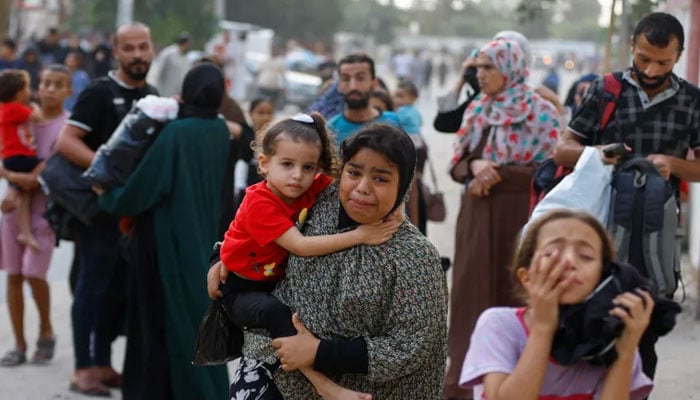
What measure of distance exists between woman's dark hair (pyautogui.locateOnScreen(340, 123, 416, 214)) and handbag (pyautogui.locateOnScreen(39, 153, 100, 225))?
3.37m

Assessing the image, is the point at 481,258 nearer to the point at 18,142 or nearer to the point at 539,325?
the point at 18,142

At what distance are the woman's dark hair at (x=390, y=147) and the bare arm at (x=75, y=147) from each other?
331 cm

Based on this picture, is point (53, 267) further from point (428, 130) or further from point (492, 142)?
point (428, 130)

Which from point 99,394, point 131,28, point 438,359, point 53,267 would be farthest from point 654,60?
point 53,267

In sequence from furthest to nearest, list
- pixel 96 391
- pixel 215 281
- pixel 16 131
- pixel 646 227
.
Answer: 1. pixel 16 131
2. pixel 96 391
3. pixel 646 227
4. pixel 215 281

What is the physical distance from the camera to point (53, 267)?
1142 centimetres

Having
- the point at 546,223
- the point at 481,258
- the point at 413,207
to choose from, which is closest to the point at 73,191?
the point at 413,207

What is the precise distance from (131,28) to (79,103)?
51 cm

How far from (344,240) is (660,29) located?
1.91 m

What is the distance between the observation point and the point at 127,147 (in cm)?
626

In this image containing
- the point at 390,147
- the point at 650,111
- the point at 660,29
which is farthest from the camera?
the point at 650,111

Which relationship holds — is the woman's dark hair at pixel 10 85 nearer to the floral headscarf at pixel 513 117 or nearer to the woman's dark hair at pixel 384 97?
the woman's dark hair at pixel 384 97

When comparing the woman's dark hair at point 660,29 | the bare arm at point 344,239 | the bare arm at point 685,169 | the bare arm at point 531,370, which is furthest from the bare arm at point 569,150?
the bare arm at point 531,370

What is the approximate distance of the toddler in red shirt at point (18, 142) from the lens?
25.9ft
